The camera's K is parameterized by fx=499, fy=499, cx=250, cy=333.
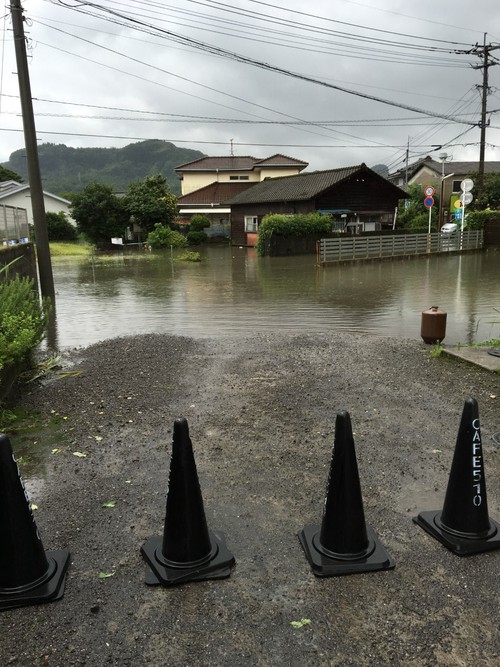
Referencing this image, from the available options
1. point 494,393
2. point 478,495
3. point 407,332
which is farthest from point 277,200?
point 478,495

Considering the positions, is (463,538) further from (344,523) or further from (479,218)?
(479,218)

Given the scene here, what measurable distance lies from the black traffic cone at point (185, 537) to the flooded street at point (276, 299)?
6654mm

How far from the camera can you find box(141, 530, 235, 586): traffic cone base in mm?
2791

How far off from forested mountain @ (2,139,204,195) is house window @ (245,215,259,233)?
84.7 meters

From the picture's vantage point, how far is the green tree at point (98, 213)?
137 feet

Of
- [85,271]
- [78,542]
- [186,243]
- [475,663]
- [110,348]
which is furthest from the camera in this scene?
[186,243]

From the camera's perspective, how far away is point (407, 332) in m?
9.83

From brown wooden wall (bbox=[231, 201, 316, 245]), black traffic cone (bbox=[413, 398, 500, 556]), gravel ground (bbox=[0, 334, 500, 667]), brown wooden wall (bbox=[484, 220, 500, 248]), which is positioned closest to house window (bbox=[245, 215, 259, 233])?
brown wooden wall (bbox=[231, 201, 316, 245])

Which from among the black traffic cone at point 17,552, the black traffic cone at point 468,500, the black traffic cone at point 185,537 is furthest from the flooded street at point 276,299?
the black traffic cone at point 185,537

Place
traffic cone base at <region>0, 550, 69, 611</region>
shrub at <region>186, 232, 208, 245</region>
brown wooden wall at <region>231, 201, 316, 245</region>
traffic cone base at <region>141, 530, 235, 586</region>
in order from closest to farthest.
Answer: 1. traffic cone base at <region>0, 550, 69, 611</region>
2. traffic cone base at <region>141, 530, 235, 586</region>
3. brown wooden wall at <region>231, 201, 316, 245</region>
4. shrub at <region>186, 232, 208, 245</region>

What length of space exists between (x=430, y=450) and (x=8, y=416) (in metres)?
4.14

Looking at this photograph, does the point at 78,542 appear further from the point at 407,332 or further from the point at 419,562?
the point at 407,332

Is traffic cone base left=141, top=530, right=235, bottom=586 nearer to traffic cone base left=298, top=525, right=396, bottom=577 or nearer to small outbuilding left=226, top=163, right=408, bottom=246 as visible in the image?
traffic cone base left=298, top=525, right=396, bottom=577

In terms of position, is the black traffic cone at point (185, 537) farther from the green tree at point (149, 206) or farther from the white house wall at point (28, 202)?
the white house wall at point (28, 202)
